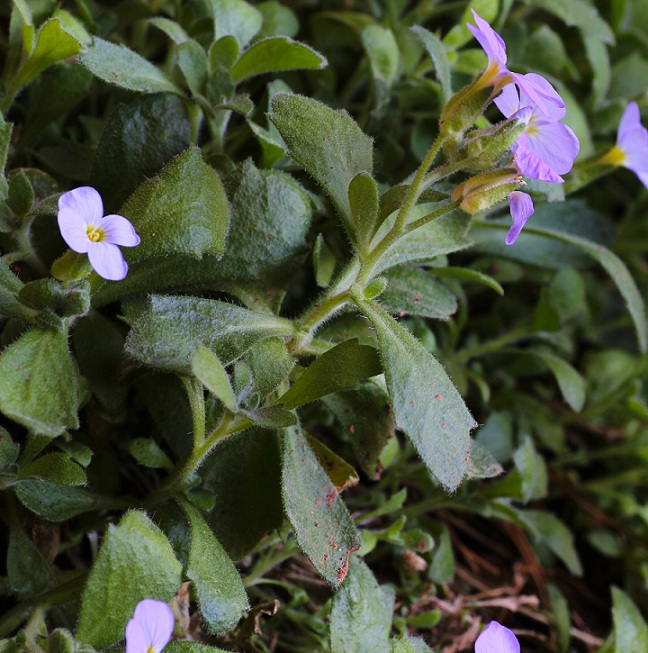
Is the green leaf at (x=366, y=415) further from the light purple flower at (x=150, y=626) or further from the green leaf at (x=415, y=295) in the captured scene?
the light purple flower at (x=150, y=626)

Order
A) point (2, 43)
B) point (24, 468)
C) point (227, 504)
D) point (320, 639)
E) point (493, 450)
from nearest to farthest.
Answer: point (24, 468) < point (227, 504) < point (320, 639) < point (2, 43) < point (493, 450)

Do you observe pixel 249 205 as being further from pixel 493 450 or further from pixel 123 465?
pixel 493 450

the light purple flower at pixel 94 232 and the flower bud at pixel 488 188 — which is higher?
the flower bud at pixel 488 188

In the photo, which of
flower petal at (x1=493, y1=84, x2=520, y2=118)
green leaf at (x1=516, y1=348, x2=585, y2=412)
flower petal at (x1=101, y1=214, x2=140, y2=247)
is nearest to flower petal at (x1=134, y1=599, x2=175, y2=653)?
flower petal at (x1=101, y1=214, x2=140, y2=247)

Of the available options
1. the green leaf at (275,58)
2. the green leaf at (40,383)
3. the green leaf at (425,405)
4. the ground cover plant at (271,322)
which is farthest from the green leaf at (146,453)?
the green leaf at (275,58)

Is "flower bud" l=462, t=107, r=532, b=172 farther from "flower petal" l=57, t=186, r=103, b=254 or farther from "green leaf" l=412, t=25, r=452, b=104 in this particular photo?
"flower petal" l=57, t=186, r=103, b=254

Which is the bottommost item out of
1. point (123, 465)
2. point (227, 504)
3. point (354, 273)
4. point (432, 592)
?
point (432, 592)

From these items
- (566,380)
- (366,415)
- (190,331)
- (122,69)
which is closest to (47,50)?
(122,69)

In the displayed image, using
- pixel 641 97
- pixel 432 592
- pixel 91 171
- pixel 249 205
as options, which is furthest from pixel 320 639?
pixel 641 97
